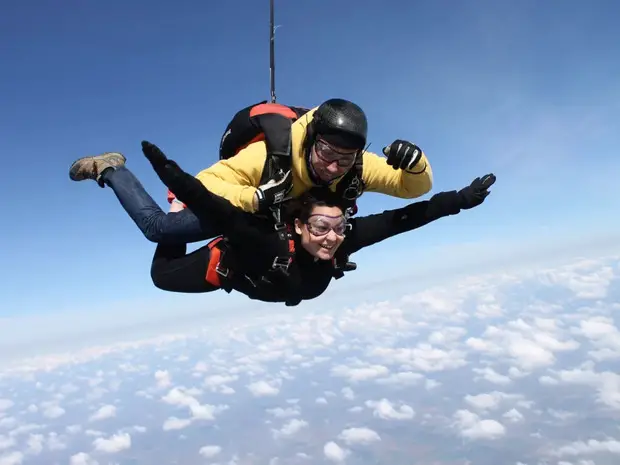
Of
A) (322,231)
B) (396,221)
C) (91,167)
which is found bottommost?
(322,231)

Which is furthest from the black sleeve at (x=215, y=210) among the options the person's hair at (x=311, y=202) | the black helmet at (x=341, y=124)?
the black helmet at (x=341, y=124)

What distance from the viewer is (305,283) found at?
11.7ft

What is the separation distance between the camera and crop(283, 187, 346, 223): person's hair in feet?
10.8

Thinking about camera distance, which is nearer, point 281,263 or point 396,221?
point 281,263

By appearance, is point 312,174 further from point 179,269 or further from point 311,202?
point 179,269

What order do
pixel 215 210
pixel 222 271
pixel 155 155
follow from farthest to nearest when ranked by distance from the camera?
pixel 222 271, pixel 215 210, pixel 155 155

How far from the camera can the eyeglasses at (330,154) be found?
2.77 meters

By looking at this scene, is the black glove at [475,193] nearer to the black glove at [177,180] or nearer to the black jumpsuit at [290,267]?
the black jumpsuit at [290,267]

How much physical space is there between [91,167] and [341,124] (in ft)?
7.71

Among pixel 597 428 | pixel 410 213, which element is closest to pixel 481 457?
pixel 597 428

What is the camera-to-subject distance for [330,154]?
2785mm

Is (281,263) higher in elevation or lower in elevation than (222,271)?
lower

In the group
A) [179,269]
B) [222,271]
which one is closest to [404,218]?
[222,271]

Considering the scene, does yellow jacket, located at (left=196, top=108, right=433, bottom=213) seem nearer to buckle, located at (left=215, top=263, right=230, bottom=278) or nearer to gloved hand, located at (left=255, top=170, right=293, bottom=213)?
gloved hand, located at (left=255, top=170, right=293, bottom=213)
